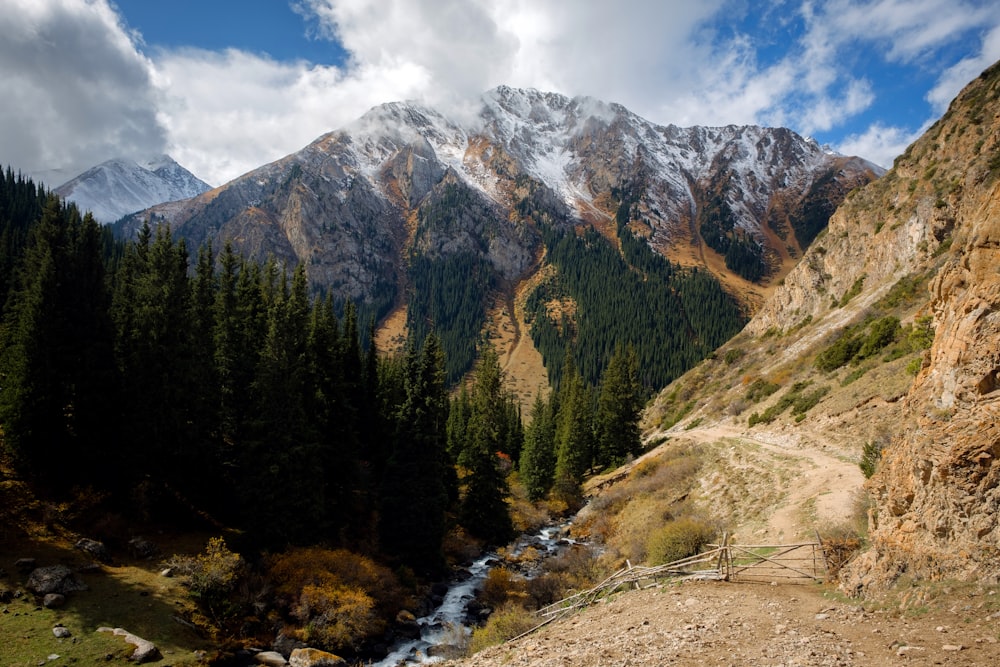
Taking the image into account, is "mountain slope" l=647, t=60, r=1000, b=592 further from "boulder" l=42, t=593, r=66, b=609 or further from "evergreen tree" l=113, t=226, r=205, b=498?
"evergreen tree" l=113, t=226, r=205, b=498

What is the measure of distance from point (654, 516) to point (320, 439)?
23171mm

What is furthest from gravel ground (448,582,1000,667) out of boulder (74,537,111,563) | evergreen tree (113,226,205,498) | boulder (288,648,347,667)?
evergreen tree (113,226,205,498)

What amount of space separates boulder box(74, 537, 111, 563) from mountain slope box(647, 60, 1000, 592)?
2918cm

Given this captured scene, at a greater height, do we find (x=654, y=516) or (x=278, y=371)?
(x=278, y=371)

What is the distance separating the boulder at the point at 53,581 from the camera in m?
19.9

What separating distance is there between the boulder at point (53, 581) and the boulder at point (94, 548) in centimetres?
221

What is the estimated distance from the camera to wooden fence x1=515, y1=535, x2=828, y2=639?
17.3 m

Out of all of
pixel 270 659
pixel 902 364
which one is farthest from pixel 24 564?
pixel 902 364

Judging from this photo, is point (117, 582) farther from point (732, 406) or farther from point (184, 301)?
point (732, 406)

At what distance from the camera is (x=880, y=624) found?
1124 centimetres

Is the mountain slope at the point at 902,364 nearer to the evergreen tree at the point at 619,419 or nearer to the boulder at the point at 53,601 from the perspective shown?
A: the evergreen tree at the point at 619,419

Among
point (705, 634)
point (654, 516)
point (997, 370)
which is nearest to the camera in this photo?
point (997, 370)

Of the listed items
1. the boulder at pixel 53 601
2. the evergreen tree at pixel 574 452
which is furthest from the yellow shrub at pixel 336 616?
the evergreen tree at pixel 574 452

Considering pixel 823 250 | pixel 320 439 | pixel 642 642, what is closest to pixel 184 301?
pixel 320 439
